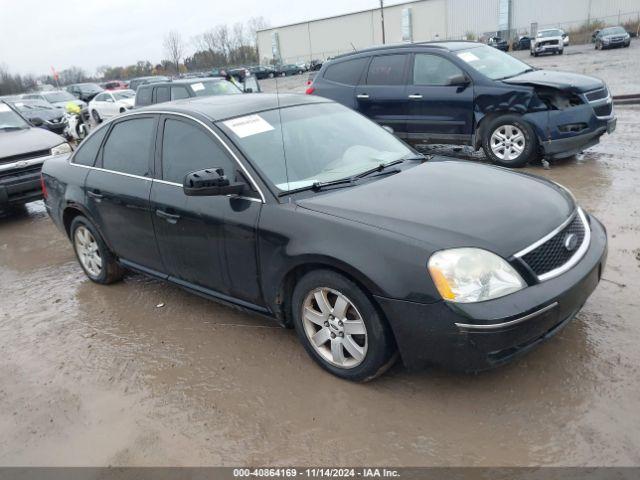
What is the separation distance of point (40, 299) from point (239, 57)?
224 feet

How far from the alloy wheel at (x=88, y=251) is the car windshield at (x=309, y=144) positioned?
2.11 m

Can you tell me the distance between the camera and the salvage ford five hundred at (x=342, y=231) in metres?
2.69

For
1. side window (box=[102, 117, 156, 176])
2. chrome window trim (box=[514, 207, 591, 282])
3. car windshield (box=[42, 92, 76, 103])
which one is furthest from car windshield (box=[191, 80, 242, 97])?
car windshield (box=[42, 92, 76, 103])

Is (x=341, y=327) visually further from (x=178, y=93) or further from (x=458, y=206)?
(x=178, y=93)

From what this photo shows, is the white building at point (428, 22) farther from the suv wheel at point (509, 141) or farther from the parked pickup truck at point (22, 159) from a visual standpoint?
the suv wheel at point (509, 141)

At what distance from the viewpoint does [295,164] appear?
3588mm

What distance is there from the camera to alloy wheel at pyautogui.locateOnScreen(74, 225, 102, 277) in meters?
4.98

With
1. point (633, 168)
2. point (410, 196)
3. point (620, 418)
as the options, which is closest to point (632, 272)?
point (620, 418)

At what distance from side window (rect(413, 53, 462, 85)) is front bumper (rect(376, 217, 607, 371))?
5.62 metres

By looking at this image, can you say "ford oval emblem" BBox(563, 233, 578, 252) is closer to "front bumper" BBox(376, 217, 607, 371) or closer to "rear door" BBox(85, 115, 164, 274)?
"front bumper" BBox(376, 217, 607, 371)

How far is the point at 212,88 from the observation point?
12555 mm

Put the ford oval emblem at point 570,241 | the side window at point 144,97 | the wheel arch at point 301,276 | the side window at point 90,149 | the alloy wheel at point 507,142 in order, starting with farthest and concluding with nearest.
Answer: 1. the side window at point 144,97
2. the alloy wheel at point 507,142
3. the side window at point 90,149
4. the ford oval emblem at point 570,241
5. the wheel arch at point 301,276

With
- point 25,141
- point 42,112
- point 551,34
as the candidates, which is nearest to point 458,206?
point 25,141

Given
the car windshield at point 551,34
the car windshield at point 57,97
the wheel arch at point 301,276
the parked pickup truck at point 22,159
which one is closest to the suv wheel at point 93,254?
the wheel arch at point 301,276
